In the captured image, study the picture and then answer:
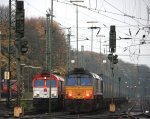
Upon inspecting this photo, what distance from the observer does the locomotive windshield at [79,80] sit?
1625 inches

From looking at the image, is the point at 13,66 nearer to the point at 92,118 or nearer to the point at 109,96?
the point at 109,96

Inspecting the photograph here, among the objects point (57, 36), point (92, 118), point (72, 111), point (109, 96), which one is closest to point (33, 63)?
point (57, 36)

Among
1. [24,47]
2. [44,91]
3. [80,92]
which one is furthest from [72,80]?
[24,47]

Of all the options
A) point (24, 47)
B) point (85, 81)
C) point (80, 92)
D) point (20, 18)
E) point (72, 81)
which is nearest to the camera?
point (24, 47)

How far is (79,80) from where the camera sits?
136 feet

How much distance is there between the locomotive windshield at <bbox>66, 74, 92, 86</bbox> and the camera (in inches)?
1625

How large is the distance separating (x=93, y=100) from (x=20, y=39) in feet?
43.9

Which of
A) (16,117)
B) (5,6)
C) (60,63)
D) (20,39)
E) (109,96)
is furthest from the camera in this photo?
(5,6)

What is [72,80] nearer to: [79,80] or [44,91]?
[79,80]

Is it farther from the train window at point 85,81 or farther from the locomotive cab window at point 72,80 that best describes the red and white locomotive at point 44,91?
the train window at point 85,81

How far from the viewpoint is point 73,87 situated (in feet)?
135

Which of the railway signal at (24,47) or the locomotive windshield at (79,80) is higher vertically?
the railway signal at (24,47)

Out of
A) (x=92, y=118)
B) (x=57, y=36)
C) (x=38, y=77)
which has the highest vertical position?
(x=57, y=36)

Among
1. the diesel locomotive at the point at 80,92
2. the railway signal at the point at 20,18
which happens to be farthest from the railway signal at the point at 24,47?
the diesel locomotive at the point at 80,92
